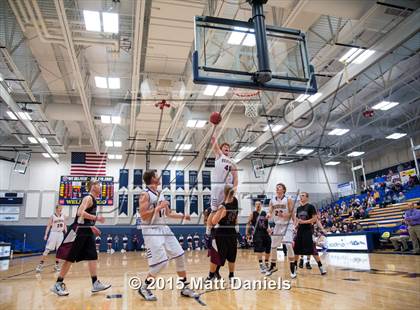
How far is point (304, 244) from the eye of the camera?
6.01 m

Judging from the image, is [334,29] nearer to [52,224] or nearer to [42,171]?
[52,224]

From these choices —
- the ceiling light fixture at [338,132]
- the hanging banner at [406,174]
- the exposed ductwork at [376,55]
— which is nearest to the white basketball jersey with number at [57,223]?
the exposed ductwork at [376,55]

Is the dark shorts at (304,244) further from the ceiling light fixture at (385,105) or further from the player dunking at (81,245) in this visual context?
the ceiling light fixture at (385,105)

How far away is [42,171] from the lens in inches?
759

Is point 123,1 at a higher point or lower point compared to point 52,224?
higher

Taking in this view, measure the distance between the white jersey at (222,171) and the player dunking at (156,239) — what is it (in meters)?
0.90

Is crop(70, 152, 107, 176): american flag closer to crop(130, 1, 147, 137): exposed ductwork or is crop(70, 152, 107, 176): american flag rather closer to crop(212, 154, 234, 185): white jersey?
crop(130, 1, 147, 137): exposed ductwork

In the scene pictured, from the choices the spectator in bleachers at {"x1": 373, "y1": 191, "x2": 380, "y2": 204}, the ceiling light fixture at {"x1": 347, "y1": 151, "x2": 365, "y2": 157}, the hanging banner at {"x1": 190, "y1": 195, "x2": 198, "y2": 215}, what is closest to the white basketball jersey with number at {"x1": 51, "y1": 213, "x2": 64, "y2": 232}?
the hanging banner at {"x1": 190, "y1": 195, "x2": 198, "y2": 215}

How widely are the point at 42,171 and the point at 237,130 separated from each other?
11.8 m

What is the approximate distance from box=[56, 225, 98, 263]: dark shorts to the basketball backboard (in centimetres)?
269

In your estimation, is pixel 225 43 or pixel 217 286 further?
pixel 225 43

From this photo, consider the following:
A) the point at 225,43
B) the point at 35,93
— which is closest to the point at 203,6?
the point at 225,43

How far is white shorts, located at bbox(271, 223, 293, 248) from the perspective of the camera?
19.9ft

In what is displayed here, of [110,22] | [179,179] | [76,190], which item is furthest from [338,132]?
[76,190]
